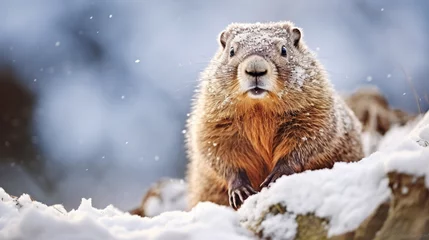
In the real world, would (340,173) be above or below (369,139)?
below

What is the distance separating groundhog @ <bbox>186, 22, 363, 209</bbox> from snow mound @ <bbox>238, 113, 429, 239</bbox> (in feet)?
4.10

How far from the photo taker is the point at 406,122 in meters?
8.23

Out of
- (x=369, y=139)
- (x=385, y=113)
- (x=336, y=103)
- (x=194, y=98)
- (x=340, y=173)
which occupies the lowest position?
(x=340, y=173)

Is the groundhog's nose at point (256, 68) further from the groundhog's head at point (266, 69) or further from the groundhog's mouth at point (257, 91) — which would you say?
the groundhog's mouth at point (257, 91)

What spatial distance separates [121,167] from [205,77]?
31.7 feet

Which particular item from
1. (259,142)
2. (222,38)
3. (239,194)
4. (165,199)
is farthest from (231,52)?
(165,199)

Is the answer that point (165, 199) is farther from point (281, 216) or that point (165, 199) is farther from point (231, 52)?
point (281, 216)

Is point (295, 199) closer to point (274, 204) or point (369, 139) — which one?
point (274, 204)

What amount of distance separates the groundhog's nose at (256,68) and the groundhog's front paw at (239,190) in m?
0.91

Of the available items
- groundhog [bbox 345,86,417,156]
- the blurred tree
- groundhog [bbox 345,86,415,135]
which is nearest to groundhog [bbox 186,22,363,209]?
groundhog [bbox 345,86,417,156]

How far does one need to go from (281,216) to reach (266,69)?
1526 millimetres

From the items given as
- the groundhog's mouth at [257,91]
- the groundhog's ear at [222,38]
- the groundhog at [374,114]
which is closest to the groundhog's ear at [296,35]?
the groundhog's ear at [222,38]

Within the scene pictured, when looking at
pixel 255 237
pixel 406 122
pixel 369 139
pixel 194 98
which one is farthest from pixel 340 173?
pixel 406 122

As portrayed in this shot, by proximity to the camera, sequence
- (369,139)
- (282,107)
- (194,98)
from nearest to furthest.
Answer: (282,107), (194,98), (369,139)
